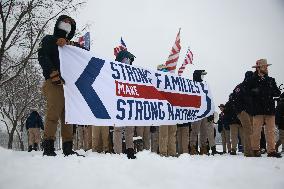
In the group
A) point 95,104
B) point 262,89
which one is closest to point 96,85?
point 95,104

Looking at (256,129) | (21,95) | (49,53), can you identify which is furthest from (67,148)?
(21,95)

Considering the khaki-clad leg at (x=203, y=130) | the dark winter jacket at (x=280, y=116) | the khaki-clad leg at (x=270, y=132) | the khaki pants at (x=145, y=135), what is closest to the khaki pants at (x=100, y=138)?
the khaki pants at (x=145, y=135)

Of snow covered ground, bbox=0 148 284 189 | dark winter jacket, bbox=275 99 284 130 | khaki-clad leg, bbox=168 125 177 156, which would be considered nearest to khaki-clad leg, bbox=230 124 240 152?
dark winter jacket, bbox=275 99 284 130

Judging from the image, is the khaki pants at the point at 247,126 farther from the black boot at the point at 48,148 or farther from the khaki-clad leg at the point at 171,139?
the black boot at the point at 48,148

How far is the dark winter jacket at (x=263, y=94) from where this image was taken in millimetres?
→ 7641

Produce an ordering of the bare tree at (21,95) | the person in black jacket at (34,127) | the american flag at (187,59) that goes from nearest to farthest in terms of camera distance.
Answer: the american flag at (187,59)
the person in black jacket at (34,127)
the bare tree at (21,95)

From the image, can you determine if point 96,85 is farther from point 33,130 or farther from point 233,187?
point 33,130

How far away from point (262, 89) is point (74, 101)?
4404 millimetres

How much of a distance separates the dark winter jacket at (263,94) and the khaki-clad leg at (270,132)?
5.4 inches

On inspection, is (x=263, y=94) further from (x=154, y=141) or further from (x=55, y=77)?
(x=55, y=77)

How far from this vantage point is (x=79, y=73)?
231 inches

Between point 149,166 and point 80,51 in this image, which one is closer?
point 149,166

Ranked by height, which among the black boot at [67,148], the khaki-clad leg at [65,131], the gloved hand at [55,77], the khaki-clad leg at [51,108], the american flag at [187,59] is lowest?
the black boot at [67,148]

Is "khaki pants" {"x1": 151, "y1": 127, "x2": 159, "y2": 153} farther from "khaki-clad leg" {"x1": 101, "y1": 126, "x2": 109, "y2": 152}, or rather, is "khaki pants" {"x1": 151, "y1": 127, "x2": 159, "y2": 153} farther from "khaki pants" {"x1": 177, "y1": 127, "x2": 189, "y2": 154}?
"khaki-clad leg" {"x1": 101, "y1": 126, "x2": 109, "y2": 152}
